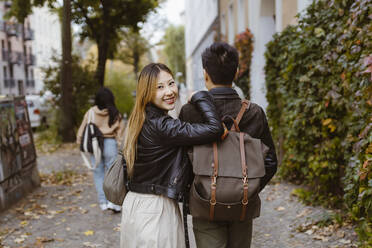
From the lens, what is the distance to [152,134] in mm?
2516

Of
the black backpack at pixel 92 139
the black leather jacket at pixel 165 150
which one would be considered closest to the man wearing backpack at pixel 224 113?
the black leather jacket at pixel 165 150

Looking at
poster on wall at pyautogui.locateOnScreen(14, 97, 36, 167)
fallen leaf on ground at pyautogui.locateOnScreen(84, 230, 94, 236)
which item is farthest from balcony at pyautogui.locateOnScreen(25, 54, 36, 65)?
fallen leaf on ground at pyautogui.locateOnScreen(84, 230, 94, 236)

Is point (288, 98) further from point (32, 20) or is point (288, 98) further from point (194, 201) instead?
point (32, 20)

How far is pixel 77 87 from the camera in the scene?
48.5 feet

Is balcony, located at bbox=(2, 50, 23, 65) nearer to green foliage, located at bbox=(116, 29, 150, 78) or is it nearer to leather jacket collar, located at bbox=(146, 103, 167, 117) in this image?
green foliage, located at bbox=(116, 29, 150, 78)

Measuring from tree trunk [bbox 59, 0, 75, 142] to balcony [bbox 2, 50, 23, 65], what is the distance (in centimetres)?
3487

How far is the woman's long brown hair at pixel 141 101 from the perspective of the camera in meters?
2.55

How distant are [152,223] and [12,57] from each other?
2001 inches

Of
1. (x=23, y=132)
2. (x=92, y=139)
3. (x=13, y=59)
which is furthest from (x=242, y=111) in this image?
(x=13, y=59)

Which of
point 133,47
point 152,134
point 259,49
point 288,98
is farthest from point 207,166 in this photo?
point 133,47

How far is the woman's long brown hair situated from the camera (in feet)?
8.36

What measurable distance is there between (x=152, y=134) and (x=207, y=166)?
41 cm

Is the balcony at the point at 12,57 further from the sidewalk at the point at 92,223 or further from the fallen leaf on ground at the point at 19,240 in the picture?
the fallen leaf on ground at the point at 19,240

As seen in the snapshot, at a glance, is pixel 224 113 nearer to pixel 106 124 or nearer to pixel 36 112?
pixel 106 124
